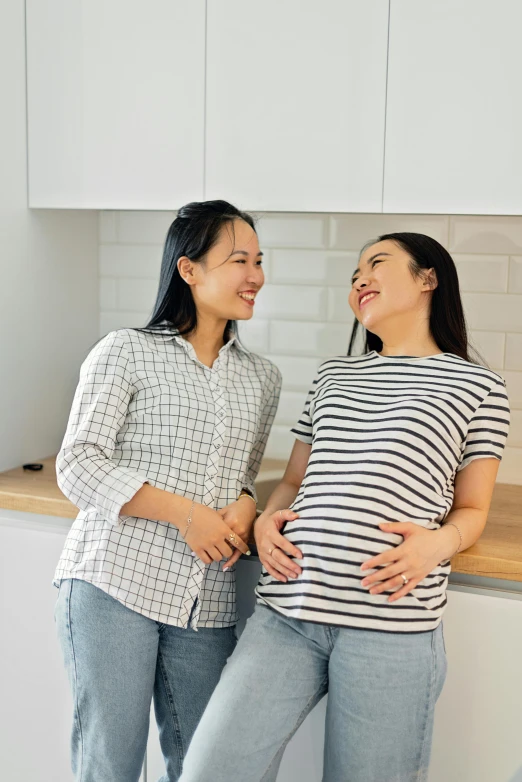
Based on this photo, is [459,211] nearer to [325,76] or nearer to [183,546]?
[325,76]

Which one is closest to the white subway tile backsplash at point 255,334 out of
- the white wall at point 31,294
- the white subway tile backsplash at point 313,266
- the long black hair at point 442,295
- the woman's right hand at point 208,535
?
the white subway tile backsplash at point 313,266

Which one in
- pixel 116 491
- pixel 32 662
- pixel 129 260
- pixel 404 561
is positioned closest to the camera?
pixel 404 561

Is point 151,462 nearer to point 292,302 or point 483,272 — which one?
point 292,302

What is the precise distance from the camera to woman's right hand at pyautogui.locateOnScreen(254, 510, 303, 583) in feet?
4.33

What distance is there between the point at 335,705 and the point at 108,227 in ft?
4.57

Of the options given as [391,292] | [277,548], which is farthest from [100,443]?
[391,292]

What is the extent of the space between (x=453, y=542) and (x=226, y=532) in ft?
1.23

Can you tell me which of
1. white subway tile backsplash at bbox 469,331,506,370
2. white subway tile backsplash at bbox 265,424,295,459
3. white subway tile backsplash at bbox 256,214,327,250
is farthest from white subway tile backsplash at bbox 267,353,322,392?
white subway tile backsplash at bbox 469,331,506,370

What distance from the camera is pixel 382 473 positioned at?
1.32 meters

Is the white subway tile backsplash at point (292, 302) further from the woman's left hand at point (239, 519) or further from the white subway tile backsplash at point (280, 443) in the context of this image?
the woman's left hand at point (239, 519)

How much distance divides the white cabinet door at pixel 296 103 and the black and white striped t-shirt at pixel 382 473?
0.41 metres

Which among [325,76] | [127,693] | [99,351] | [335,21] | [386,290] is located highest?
[335,21]

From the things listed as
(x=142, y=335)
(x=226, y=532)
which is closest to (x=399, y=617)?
(x=226, y=532)

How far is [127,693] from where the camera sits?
1.40m
